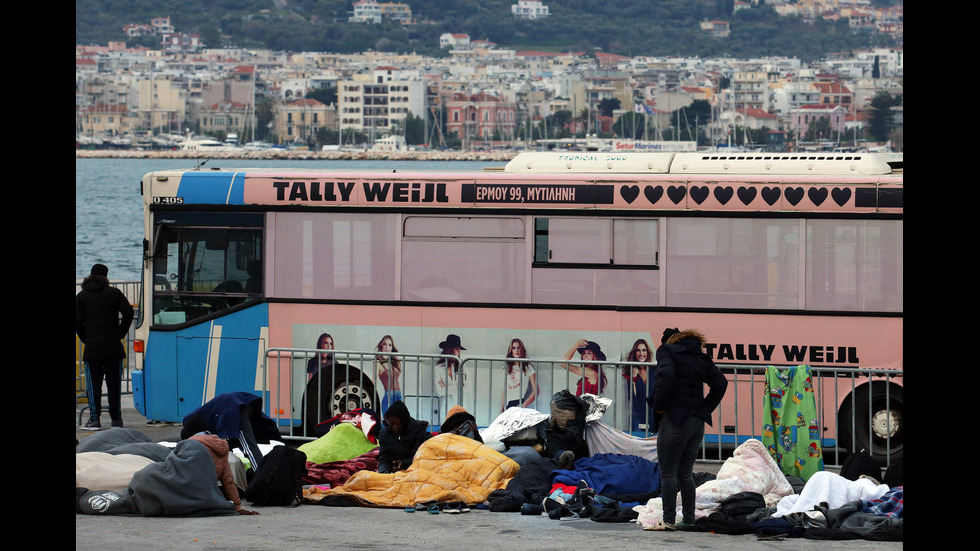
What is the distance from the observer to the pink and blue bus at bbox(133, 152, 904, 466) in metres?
11.5

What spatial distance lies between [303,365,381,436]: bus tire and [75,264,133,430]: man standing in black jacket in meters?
1.86

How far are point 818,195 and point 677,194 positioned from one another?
118 cm

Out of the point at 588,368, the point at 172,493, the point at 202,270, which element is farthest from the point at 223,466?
the point at 202,270

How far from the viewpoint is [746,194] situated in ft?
38.3

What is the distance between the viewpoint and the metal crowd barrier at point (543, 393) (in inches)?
445

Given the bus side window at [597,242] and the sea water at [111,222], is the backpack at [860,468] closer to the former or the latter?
the bus side window at [597,242]

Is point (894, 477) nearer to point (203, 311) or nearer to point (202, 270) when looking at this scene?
point (203, 311)

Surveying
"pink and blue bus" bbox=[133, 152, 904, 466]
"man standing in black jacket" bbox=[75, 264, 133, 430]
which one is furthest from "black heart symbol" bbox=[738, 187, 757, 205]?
"man standing in black jacket" bbox=[75, 264, 133, 430]

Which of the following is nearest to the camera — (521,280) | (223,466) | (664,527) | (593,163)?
(664,527)

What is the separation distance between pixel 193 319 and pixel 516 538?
534 cm

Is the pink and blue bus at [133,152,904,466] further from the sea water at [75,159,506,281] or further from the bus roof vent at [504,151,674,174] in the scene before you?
the sea water at [75,159,506,281]
